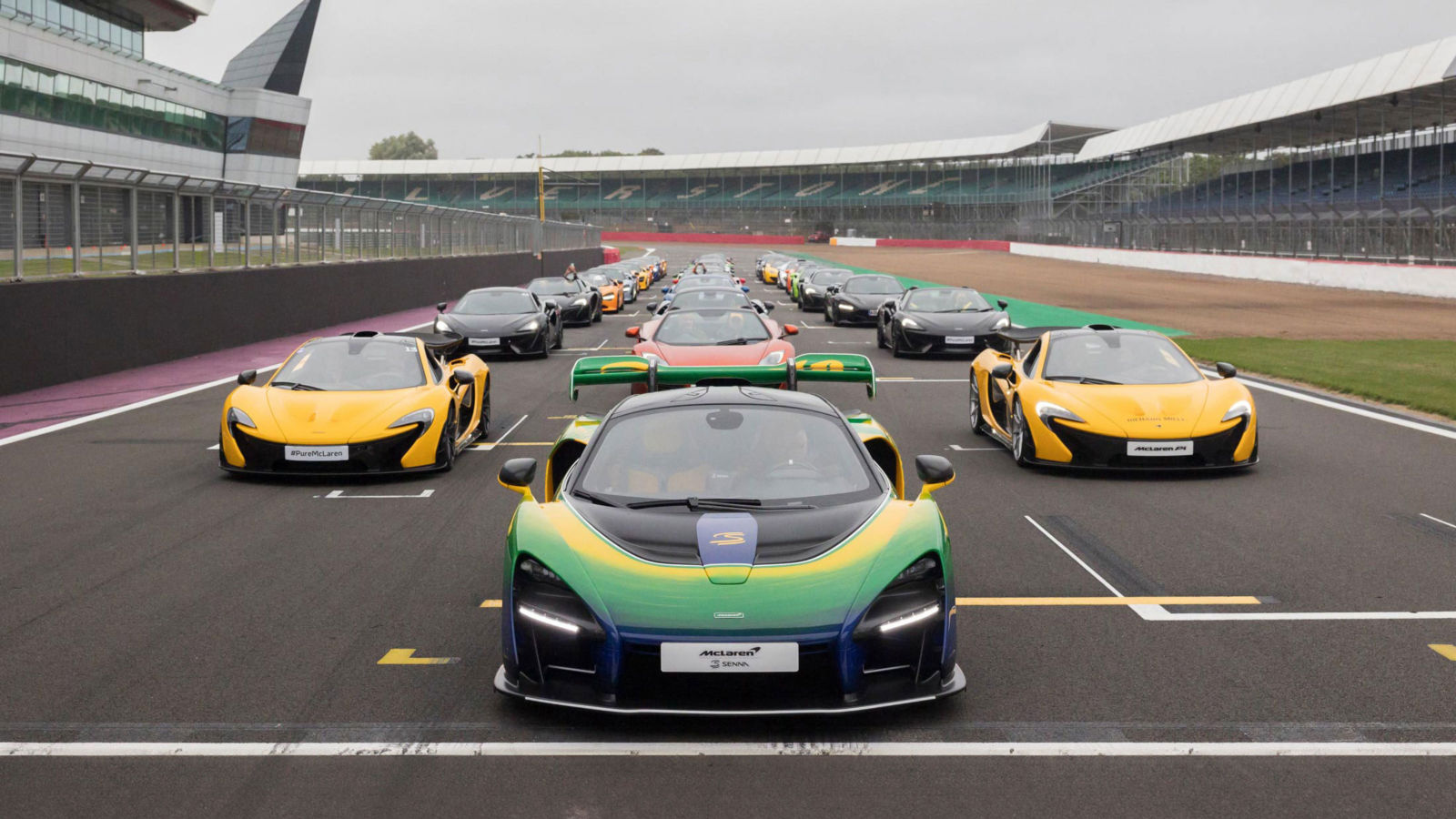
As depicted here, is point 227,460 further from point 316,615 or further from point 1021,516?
point 1021,516

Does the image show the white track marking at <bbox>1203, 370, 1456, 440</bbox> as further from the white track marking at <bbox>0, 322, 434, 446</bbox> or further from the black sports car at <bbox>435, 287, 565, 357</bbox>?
the white track marking at <bbox>0, 322, 434, 446</bbox>

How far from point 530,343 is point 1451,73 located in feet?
104

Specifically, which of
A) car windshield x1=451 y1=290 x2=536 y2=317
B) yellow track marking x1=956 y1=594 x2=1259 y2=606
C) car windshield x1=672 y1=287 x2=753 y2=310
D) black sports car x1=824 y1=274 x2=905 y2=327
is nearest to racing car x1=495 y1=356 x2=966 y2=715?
yellow track marking x1=956 y1=594 x2=1259 y2=606

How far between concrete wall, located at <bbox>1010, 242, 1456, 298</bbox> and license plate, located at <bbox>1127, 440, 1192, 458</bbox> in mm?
32054

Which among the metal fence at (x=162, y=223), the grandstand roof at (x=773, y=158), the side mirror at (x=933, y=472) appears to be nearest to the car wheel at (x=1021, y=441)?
the side mirror at (x=933, y=472)

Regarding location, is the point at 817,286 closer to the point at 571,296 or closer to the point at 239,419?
the point at 571,296

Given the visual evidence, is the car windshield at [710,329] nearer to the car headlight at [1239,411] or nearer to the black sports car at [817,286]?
the car headlight at [1239,411]

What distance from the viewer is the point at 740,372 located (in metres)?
9.32

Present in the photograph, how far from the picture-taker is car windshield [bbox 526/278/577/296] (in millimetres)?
32094

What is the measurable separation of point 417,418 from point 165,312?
481 inches

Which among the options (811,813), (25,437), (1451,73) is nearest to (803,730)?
(811,813)

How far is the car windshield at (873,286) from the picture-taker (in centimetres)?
3172

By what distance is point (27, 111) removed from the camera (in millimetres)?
49656

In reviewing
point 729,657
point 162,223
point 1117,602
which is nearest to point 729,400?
point 729,657
